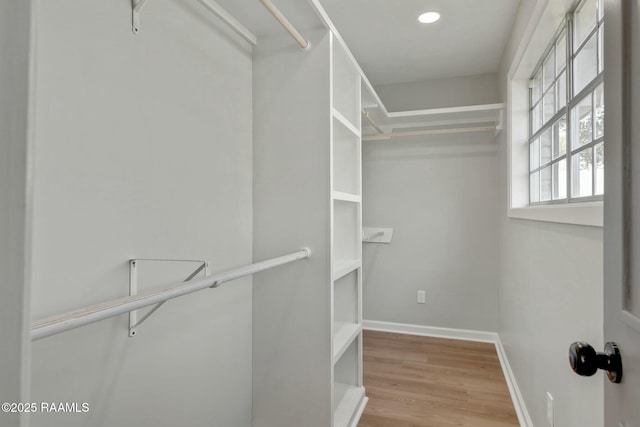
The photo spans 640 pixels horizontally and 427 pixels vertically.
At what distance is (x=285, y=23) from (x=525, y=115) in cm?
185

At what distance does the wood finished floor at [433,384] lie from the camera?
207cm

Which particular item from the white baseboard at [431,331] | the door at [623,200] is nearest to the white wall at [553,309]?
the door at [623,200]

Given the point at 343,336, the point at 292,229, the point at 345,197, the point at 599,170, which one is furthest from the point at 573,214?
the point at 343,336

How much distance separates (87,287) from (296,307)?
932 mm

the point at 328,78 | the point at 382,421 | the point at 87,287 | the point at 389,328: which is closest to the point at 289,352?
the point at 382,421

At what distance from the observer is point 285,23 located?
4.72 feet

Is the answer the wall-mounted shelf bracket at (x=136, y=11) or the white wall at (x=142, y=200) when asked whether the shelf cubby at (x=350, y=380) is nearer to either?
the white wall at (x=142, y=200)

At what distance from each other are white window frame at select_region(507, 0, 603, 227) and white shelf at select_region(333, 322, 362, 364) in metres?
1.13

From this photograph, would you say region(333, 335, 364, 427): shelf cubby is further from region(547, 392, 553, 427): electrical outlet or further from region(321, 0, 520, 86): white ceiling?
region(321, 0, 520, 86): white ceiling

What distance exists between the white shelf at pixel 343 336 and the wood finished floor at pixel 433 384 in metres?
0.50

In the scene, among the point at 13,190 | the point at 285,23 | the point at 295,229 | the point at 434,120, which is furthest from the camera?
the point at 434,120

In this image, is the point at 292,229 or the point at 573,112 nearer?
the point at 573,112

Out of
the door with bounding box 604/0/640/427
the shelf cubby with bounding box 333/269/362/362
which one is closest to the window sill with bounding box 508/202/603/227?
the door with bounding box 604/0/640/427

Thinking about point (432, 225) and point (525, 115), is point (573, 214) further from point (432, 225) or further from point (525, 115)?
point (432, 225)
